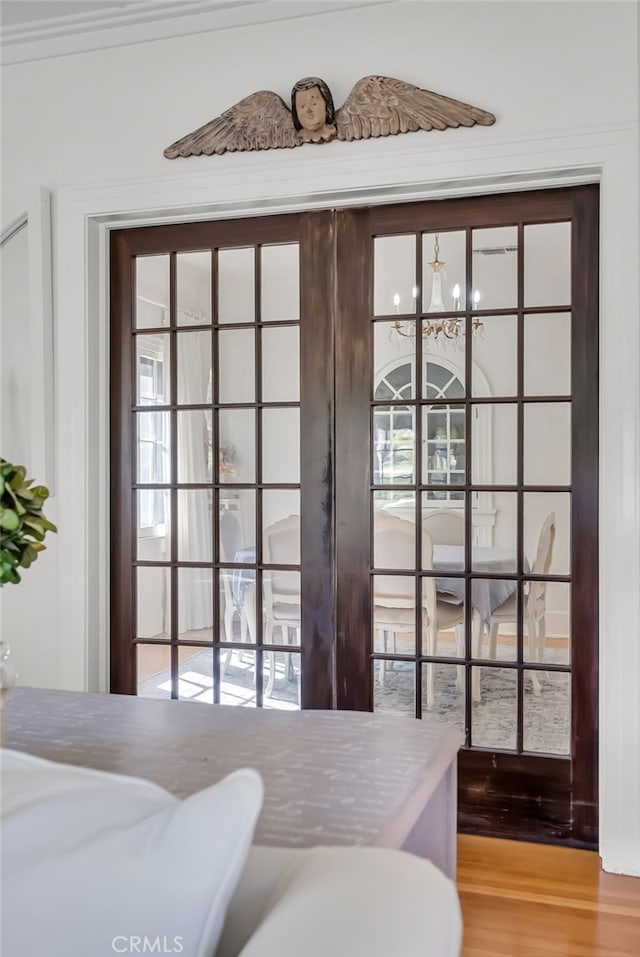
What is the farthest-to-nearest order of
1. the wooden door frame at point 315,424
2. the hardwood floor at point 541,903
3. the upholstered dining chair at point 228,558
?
the upholstered dining chair at point 228,558 < the wooden door frame at point 315,424 < the hardwood floor at point 541,903

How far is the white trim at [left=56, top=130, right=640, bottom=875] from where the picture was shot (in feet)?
8.14

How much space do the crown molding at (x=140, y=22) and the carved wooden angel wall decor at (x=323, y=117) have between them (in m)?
0.27

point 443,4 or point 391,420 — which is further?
point 391,420

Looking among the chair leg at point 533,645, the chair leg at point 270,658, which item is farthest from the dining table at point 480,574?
the chair leg at point 270,658

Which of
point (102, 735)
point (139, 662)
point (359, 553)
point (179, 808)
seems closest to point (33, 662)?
point (139, 662)

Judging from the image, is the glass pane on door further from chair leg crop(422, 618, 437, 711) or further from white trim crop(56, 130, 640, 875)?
chair leg crop(422, 618, 437, 711)

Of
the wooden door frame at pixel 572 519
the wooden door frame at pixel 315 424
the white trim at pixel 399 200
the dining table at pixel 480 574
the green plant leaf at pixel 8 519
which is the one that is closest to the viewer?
the green plant leaf at pixel 8 519

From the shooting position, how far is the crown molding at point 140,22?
2797mm

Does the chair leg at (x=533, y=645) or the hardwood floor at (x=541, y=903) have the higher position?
the chair leg at (x=533, y=645)

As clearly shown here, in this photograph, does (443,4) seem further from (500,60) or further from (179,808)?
(179,808)

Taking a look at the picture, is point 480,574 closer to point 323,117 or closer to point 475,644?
point 475,644

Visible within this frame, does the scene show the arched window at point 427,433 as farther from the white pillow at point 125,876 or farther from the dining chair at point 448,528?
the white pillow at point 125,876

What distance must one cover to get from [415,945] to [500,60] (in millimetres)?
2647

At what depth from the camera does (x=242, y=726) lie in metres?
1.51
